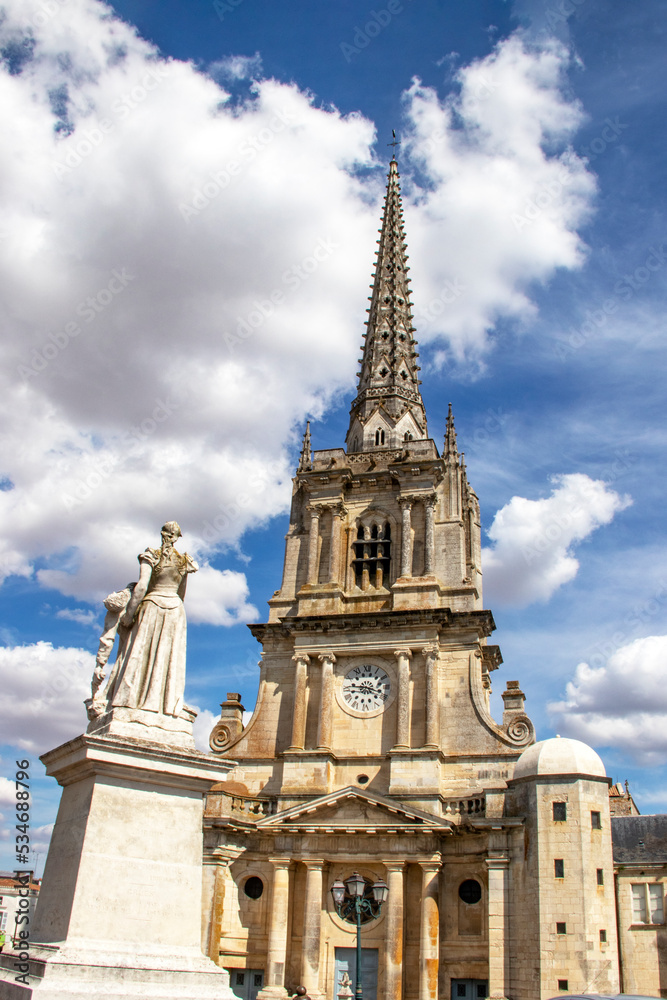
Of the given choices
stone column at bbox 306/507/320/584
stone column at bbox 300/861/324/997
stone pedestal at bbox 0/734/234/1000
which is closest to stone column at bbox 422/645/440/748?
stone column at bbox 300/861/324/997

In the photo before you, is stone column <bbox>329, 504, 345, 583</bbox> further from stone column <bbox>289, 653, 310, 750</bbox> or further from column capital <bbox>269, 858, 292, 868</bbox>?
column capital <bbox>269, 858, 292, 868</bbox>

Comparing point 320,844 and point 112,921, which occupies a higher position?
point 320,844

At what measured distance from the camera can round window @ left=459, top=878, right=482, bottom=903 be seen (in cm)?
2795

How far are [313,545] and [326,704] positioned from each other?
7.35 metres

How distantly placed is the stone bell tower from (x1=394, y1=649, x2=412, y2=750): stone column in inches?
2.2

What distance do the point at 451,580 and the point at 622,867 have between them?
12297 mm

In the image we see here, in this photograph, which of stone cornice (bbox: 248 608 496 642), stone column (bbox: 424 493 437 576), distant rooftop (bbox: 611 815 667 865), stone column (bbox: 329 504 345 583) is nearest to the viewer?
distant rooftop (bbox: 611 815 667 865)

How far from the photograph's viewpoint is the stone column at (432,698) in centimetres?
3088

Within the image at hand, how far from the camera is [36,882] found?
51.7m

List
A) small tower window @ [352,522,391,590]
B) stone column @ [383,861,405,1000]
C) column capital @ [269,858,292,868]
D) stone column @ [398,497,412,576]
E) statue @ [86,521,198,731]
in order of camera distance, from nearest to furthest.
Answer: statue @ [86,521,198,731] → stone column @ [383,861,405,1000] → column capital @ [269,858,292,868] → stone column @ [398,497,412,576] → small tower window @ [352,522,391,590]

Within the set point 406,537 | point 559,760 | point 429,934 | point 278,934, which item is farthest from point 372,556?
point 278,934

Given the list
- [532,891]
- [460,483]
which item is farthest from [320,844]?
[460,483]

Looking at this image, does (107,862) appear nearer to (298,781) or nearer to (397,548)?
(298,781)

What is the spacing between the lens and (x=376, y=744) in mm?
32031
